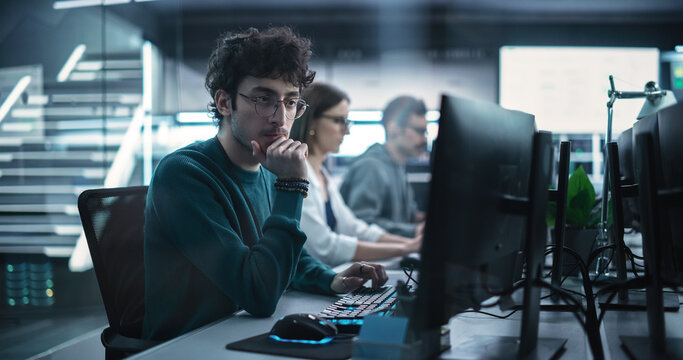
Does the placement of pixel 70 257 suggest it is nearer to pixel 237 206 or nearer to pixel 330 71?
pixel 237 206

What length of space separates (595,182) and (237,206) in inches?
44.1

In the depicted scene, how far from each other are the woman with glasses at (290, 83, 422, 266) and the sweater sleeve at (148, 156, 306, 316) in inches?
40.2

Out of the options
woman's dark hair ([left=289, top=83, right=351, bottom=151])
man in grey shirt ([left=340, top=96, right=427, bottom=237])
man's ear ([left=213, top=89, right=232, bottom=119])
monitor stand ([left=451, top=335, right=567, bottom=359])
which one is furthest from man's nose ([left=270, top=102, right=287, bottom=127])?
man in grey shirt ([left=340, top=96, right=427, bottom=237])

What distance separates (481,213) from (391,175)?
A: 2608mm

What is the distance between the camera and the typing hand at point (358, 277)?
1.35m

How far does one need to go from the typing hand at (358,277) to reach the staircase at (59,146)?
2.10 metres

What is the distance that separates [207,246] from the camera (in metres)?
1.16

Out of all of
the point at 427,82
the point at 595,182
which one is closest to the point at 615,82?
the point at 595,182

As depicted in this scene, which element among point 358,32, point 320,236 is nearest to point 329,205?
point 320,236

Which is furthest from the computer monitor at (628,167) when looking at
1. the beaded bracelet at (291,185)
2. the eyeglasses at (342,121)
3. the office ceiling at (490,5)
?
the office ceiling at (490,5)

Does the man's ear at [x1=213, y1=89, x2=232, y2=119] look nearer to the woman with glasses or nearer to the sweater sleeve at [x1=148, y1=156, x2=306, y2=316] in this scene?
the sweater sleeve at [x1=148, y1=156, x2=306, y2=316]

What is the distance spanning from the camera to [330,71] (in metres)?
5.40

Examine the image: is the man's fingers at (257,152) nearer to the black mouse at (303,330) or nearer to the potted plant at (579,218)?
the black mouse at (303,330)

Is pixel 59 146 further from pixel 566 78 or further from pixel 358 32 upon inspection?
pixel 566 78
